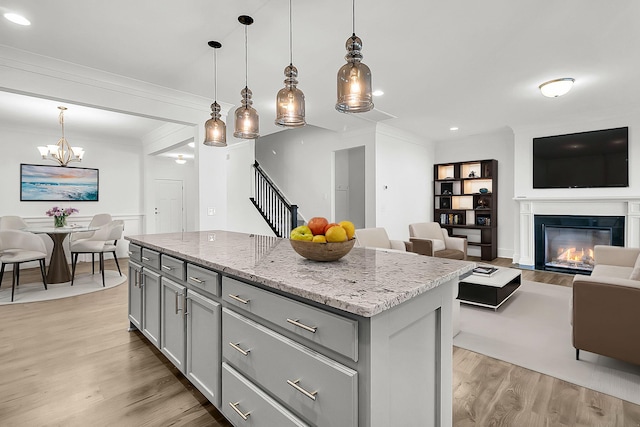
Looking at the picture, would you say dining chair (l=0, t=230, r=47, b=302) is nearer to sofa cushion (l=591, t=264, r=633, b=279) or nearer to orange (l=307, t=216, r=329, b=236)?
orange (l=307, t=216, r=329, b=236)

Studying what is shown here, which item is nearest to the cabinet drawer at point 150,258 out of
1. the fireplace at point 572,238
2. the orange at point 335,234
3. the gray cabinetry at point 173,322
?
the gray cabinetry at point 173,322

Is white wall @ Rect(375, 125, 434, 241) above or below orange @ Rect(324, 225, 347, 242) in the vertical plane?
above

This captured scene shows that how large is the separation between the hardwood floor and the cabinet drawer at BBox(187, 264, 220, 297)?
Result: 75 cm

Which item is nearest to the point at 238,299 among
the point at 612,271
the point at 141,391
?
the point at 141,391

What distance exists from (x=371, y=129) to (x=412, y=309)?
5.12 m

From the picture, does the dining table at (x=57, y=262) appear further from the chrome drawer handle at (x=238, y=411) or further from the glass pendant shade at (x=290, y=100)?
the chrome drawer handle at (x=238, y=411)

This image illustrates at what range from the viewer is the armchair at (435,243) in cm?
490

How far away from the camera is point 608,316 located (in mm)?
2127

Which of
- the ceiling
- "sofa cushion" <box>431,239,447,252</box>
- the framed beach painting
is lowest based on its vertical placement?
"sofa cushion" <box>431,239,447,252</box>

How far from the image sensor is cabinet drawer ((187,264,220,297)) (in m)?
1.62

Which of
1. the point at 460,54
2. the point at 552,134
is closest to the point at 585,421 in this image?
the point at 460,54

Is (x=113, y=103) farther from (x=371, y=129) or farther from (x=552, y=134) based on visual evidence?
(x=552, y=134)

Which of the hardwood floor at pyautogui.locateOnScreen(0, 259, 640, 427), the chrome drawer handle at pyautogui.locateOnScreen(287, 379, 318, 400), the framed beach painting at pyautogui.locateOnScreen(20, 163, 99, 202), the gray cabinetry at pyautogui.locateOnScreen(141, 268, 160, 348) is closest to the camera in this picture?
the chrome drawer handle at pyautogui.locateOnScreen(287, 379, 318, 400)

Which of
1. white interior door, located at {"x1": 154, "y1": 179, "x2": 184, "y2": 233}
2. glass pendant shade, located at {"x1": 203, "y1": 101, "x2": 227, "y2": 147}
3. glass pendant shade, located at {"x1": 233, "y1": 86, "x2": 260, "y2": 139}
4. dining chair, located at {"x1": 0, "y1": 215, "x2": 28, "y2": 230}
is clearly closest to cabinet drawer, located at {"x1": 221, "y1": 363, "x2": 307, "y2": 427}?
glass pendant shade, located at {"x1": 233, "y1": 86, "x2": 260, "y2": 139}
